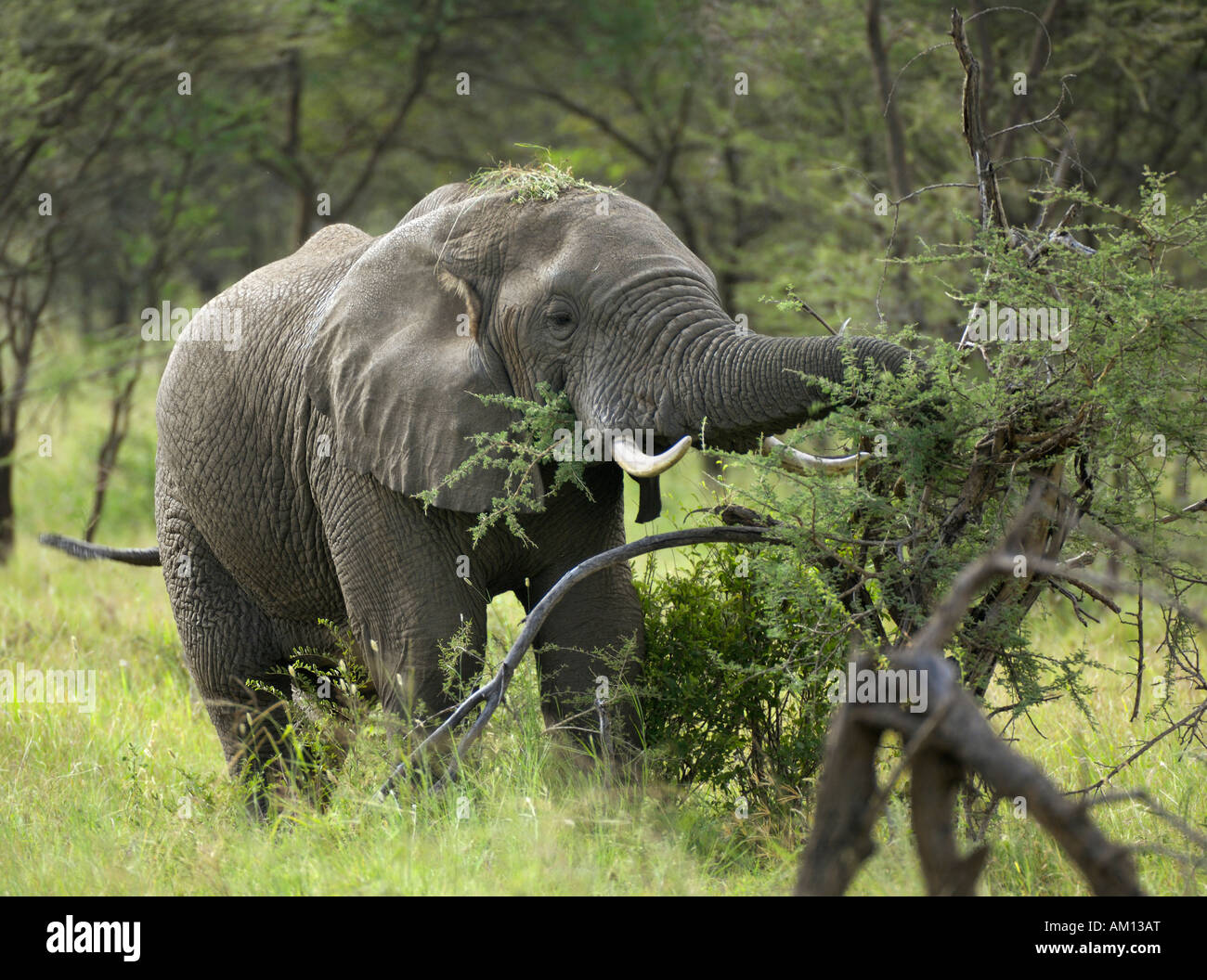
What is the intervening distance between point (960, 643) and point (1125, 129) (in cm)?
967

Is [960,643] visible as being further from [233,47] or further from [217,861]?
[233,47]

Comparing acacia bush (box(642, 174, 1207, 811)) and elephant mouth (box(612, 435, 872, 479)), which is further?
elephant mouth (box(612, 435, 872, 479))

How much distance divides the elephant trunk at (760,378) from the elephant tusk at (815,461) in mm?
92

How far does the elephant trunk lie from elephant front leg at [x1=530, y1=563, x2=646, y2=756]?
0.83 meters

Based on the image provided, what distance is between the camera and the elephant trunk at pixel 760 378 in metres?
3.96

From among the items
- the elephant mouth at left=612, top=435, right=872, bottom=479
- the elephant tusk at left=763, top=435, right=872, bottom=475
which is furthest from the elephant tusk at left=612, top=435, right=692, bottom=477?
the elephant tusk at left=763, top=435, right=872, bottom=475

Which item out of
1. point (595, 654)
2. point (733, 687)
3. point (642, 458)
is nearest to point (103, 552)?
point (595, 654)

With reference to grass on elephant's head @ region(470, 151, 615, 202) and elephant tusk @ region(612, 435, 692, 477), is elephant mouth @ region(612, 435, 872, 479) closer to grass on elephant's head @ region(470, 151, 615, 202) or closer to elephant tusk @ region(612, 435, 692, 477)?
elephant tusk @ region(612, 435, 692, 477)

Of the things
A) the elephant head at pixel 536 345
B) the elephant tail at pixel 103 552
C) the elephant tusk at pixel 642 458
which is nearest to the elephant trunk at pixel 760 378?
the elephant head at pixel 536 345

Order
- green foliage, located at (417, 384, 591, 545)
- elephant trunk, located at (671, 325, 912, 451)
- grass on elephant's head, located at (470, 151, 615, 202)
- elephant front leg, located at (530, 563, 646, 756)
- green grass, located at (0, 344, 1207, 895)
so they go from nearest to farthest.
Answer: green grass, located at (0, 344, 1207, 895) < elephant trunk, located at (671, 325, 912, 451) < green foliage, located at (417, 384, 591, 545) < grass on elephant's head, located at (470, 151, 615, 202) < elephant front leg, located at (530, 563, 646, 756)

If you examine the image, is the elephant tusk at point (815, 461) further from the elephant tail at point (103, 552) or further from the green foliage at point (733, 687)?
the elephant tail at point (103, 552)

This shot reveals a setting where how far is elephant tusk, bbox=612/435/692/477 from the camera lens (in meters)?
4.02

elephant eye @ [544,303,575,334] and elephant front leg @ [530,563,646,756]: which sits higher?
elephant eye @ [544,303,575,334]

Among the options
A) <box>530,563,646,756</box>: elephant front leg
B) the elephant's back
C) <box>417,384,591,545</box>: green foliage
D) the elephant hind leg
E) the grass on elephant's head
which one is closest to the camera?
<box>417,384,591,545</box>: green foliage
